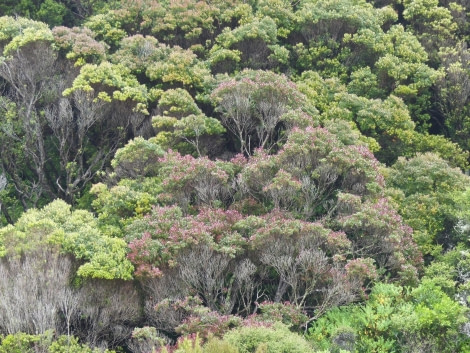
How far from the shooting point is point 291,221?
14539 millimetres

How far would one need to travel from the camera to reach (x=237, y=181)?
677 inches

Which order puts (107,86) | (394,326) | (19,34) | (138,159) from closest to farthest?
(394,326) → (138,159) → (107,86) → (19,34)

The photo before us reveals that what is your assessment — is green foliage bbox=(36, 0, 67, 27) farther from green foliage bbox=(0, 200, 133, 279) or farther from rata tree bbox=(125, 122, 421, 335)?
green foliage bbox=(0, 200, 133, 279)

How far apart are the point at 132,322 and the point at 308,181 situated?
21.6 feet

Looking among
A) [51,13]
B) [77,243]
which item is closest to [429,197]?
[77,243]

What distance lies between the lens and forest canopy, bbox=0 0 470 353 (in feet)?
44.4

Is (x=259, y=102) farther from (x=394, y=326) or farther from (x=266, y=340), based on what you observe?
(x=266, y=340)

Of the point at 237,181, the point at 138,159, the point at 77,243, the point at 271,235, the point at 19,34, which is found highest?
the point at 19,34

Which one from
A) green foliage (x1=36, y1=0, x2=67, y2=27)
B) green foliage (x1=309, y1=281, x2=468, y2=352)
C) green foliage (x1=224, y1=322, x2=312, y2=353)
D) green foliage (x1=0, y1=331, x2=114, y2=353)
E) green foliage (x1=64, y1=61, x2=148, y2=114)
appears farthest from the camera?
green foliage (x1=36, y1=0, x2=67, y2=27)

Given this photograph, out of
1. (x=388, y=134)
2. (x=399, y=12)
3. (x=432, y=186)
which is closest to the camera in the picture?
(x=432, y=186)

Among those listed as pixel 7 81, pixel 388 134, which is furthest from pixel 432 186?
pixel 7 81

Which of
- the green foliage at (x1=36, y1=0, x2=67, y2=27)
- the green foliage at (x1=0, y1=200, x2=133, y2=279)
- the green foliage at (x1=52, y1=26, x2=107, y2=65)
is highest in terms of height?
the green foliage at (x1=36, y1=0, x2=67, y2=27)

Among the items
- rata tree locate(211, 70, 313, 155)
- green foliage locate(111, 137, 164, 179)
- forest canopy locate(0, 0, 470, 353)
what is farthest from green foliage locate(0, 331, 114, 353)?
rata tree locate(211, 70, 313, 155)

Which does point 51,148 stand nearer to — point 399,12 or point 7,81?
point 7,81
